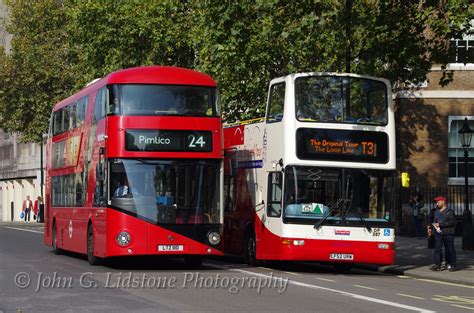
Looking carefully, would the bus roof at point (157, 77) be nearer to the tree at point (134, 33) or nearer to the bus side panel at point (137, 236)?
the bus side panel at point (137, 236)

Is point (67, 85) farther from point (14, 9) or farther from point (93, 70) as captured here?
point (93, 70)

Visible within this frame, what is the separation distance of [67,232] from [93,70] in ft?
60.9

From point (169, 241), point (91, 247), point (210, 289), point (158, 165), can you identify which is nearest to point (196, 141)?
point (158, 165)

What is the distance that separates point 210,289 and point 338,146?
5.67 m

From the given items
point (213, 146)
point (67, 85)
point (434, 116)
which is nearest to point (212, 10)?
point (213, 146)

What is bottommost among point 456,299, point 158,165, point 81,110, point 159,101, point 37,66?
point 456,299

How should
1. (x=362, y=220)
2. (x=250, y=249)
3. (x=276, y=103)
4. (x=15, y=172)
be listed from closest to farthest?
(x=362, y=220) → (x=276, y=103) → (x=250, y=249) → (x=15, y=172)

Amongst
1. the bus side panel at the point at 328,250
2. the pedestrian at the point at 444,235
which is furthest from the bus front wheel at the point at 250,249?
the pedestrian at the point at 444,235

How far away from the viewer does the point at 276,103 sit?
2291 cm

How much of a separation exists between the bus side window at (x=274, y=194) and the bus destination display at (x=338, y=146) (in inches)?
31.3

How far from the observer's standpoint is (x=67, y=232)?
26656mm

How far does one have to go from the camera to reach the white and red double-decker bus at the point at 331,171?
2184cm

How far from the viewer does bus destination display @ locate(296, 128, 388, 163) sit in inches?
858

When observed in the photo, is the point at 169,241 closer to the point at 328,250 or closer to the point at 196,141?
the point at 196,141
